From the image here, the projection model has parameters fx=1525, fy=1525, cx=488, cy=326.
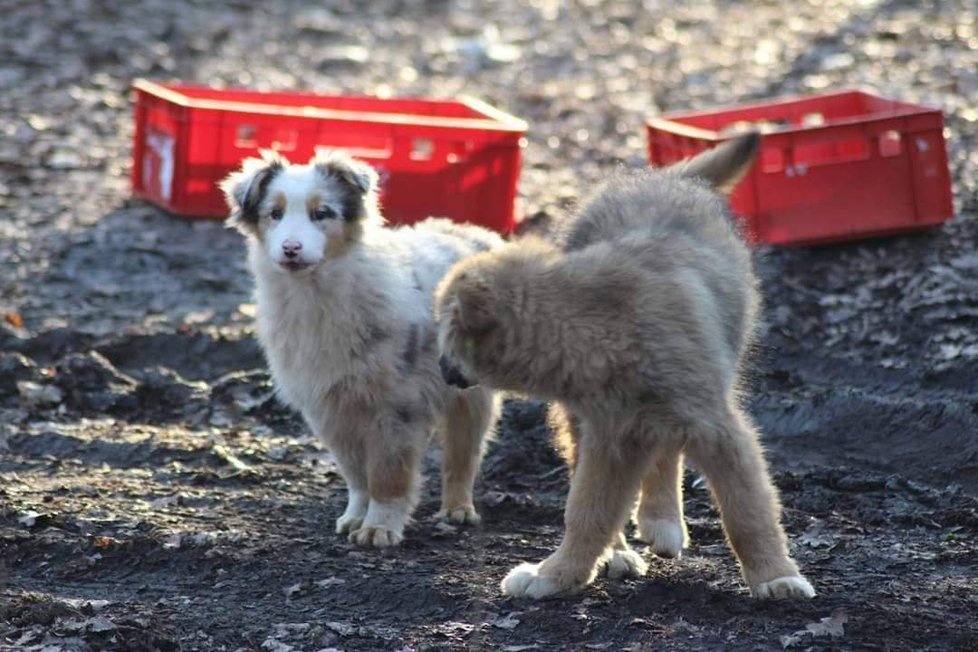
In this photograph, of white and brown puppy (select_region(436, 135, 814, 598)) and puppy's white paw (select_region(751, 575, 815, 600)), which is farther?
puppy's white paw (select_region(751, 575, 815, 600))

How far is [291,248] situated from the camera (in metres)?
5.70

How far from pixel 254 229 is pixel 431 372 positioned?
911 millimetres

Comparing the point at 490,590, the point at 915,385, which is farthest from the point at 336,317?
the point at 915,385

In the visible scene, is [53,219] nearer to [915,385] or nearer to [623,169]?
[623,169]

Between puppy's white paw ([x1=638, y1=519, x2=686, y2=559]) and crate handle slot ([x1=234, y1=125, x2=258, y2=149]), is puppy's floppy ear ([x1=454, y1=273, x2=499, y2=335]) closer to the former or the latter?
puppy's white paw ([x1=638, y1=519, x2=686, y2=559])

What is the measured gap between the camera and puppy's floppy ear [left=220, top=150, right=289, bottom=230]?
5.92 m

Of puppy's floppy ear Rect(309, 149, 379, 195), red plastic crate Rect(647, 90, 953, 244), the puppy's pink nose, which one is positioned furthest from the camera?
red plastic crate Rect(647, 90, 953, 244)

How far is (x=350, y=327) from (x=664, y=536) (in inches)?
55.6

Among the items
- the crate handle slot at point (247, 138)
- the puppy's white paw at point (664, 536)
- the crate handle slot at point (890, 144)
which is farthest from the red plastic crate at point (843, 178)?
the puppy's white paw at point (664, 536)

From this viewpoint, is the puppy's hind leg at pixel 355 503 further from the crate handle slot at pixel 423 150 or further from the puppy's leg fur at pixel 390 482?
the crate handle slot at pixel 423 150

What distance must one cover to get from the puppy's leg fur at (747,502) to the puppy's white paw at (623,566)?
48cm

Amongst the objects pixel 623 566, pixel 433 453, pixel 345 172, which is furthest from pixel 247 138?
pixel 623 566

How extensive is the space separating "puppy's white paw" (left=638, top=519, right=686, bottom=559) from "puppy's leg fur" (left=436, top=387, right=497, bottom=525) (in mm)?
875

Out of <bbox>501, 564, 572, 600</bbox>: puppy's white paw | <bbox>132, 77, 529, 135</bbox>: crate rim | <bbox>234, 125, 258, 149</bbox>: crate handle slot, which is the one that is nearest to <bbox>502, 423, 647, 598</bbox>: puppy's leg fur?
<bbox>501, 564, 572, 600</bbox>: puppy's white paw
